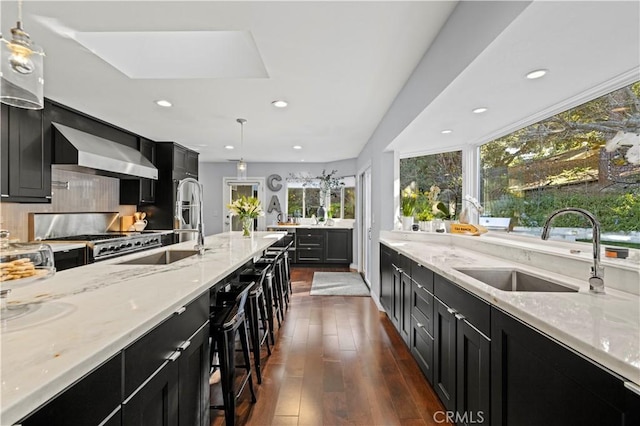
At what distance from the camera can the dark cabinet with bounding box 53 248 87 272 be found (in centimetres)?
310

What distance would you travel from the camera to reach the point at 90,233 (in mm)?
4398

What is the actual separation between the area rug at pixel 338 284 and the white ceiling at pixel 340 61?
2.34 meters

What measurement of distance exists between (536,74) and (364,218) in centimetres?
436

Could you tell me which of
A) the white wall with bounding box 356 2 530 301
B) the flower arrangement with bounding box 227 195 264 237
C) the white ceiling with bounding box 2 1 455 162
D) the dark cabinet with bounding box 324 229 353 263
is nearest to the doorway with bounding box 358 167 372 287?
the dark cabinet with bounding box 324 229 353 263

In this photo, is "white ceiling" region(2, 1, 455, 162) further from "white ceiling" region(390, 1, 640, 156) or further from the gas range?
the gas range

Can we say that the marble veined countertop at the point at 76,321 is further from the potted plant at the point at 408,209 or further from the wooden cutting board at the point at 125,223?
the wooden cutting board at the point at 125,223

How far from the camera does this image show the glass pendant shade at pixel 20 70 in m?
1.04

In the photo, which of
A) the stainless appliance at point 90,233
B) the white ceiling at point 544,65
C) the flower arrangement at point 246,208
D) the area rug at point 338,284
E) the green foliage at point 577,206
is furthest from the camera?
the area rug at point 338,284

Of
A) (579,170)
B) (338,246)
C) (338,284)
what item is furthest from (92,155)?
(338,246)

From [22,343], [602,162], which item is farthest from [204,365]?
[602,162]

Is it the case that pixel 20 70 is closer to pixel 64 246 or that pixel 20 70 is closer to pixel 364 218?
pixel 64 246

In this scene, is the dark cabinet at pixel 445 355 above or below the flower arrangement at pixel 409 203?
below

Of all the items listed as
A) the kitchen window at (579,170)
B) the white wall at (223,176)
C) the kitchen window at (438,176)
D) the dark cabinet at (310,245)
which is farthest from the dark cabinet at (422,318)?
the white wall at (223,176)

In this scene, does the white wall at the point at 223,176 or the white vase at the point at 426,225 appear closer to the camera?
the white vase at the point at 426,225
